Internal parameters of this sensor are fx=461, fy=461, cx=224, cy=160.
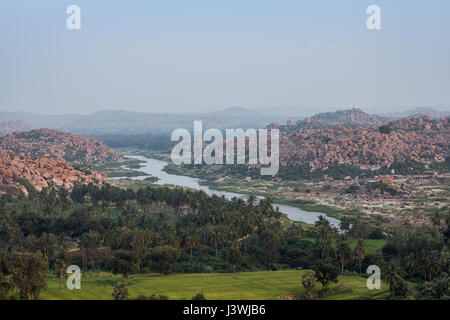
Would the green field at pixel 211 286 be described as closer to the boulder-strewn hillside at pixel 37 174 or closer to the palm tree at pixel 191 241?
the palm tree at pixel 191 241

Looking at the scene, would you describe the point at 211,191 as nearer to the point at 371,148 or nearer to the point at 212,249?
the point at 212,249

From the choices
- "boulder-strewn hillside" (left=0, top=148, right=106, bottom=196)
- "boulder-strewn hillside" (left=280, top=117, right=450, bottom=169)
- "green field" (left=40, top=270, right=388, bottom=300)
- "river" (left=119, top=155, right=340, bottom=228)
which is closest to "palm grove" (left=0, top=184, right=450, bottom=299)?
"green field" (left=40, top=270, right=388, bottom=300)

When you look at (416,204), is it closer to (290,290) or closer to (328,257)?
(328,257)

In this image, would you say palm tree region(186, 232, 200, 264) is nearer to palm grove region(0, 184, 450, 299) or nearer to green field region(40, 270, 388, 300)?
palm grove region(0, 184, 450, 299)

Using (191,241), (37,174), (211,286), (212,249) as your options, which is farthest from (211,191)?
(211,286)

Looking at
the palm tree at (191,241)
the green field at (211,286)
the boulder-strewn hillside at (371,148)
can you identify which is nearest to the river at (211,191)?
the palm tree at (191,241)
